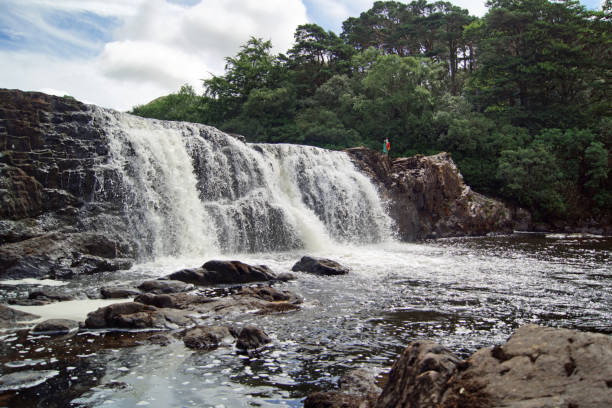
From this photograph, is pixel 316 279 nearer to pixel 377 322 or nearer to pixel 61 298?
pixel 377 322

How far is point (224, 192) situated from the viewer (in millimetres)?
17656

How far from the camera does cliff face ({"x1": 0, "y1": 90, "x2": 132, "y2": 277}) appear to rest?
37.9 ft

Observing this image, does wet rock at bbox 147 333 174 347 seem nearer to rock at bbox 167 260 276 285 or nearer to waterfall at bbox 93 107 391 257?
rock at bbox 167 260 276 285

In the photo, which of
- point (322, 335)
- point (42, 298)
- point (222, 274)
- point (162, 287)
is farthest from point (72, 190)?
point (322, 335)

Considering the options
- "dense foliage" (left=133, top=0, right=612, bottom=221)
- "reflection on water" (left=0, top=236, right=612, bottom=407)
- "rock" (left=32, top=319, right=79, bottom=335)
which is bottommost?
"reflection on water" (left=0, top=236, right=612, bottom=407)

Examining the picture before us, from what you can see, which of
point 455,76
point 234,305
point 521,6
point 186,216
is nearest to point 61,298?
point 234,305

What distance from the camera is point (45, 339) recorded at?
577 cm

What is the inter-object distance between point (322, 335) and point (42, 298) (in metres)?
5.58

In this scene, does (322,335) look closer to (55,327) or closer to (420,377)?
(420,377)

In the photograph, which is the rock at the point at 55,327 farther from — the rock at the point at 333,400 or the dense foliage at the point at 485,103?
the dense foliage at the point at 485,103

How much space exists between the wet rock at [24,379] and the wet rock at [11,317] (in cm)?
219

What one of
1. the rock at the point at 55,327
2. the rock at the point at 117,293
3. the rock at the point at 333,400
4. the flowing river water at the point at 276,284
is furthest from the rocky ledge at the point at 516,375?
the rock at the point at 117,293

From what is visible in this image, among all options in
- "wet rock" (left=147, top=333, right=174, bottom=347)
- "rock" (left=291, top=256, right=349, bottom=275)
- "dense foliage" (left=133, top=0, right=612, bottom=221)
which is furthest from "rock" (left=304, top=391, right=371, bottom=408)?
"dense foliage" (left=133, top=0, right=612, bottom=221)

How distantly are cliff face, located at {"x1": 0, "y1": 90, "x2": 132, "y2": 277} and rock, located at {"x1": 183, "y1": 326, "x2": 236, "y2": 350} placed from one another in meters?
6.94
